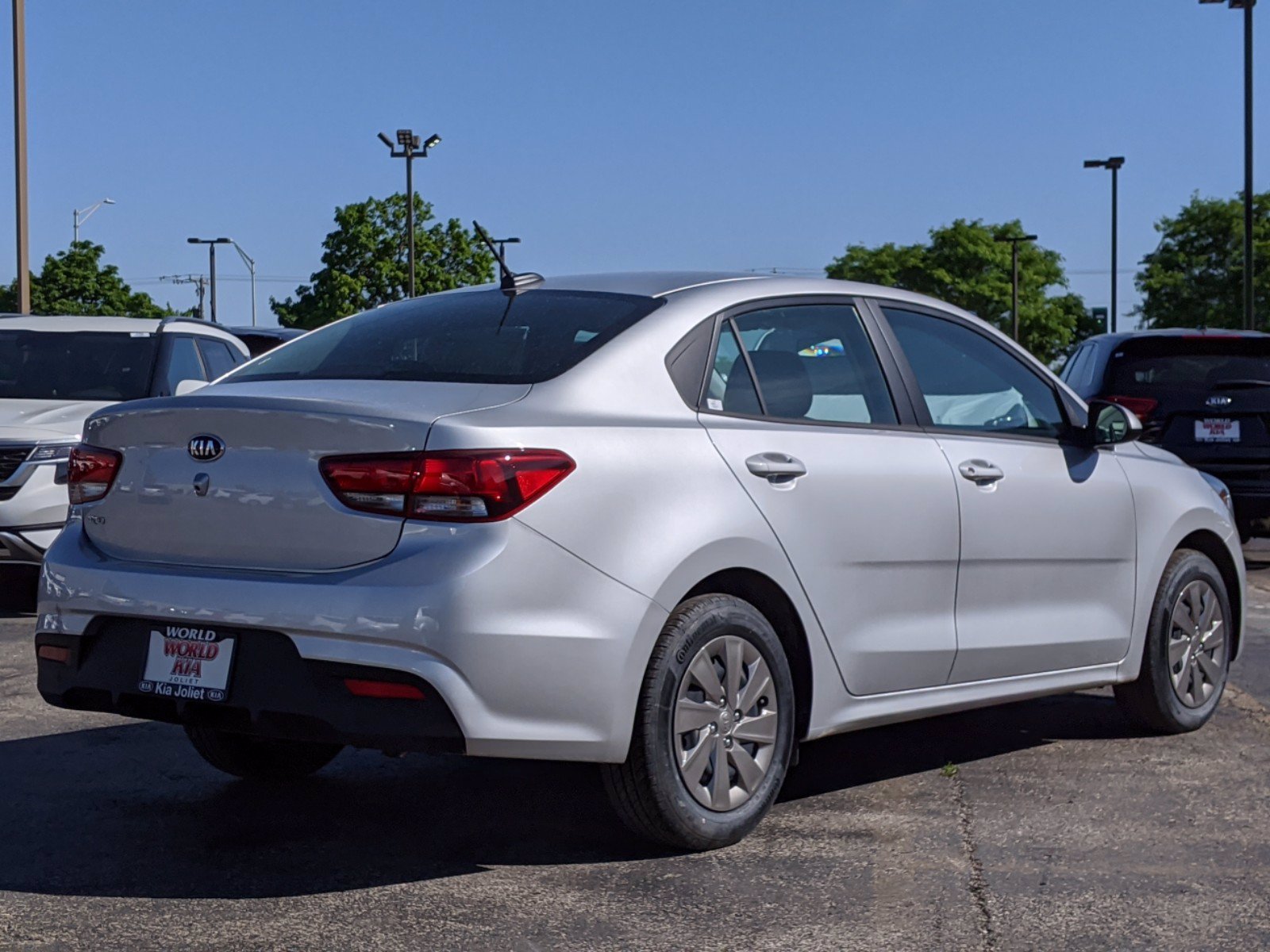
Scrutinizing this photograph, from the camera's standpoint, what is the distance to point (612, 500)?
173 inches

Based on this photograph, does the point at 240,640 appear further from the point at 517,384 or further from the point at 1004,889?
the point at 1004,889

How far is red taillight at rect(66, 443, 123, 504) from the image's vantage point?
4.75 m

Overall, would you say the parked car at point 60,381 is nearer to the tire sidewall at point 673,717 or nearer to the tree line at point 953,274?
the tire sidewall at point 673,717

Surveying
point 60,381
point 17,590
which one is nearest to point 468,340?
point 60,381

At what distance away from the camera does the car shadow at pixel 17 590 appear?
34.2ft

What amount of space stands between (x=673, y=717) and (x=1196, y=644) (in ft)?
9.59

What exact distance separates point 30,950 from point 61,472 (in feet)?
21.0

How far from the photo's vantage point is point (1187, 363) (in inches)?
492

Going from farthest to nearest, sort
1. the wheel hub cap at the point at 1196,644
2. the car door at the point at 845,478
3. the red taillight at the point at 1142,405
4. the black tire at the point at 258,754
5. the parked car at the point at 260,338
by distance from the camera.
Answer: the parked car at the point at 260,338 → the red taillight at the point at 1142,405 → the wheel hub cap at the point at 1196,644 → the black tire at the point at 258,754 → the car door at the point at 845,478

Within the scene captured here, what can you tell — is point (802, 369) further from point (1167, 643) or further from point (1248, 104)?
point (1248, 104)

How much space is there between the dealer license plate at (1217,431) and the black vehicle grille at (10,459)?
784 cm

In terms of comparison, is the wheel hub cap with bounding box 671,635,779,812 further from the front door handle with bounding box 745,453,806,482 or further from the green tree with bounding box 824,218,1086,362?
the green tree with bounding box 824,218,1086,362

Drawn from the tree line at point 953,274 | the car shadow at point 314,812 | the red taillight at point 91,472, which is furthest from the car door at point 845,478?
the tree line at point 953,274

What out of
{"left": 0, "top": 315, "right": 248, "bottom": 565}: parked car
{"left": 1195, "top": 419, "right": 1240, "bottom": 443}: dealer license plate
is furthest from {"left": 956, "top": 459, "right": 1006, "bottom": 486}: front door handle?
{"left": 1195, "top": 419, "right": 1240, "bottom": 443}: dealer license plate
